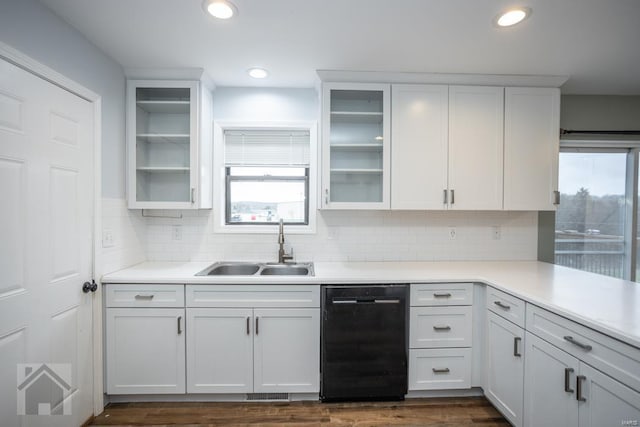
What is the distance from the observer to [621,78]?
2.35m

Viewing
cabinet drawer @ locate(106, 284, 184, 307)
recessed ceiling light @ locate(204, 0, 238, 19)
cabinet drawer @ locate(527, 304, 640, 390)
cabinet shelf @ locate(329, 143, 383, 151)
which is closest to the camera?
cabinet drawer @ locate(527, 304, 640, 390)

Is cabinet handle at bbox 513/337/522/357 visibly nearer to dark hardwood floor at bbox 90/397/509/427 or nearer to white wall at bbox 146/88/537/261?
dark hardwood floor at bbox 90/397/509/427

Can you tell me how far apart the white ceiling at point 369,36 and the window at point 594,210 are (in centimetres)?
74

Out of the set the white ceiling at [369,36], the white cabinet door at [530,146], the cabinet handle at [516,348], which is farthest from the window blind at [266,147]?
the cabinet handle at [516,348]

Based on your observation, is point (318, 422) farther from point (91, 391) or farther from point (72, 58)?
point (72, 58)

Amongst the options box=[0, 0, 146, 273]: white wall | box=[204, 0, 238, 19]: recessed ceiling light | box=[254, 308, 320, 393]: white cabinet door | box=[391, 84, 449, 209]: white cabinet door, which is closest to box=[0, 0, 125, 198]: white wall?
box=[0, 0, 146, 273]: white wall

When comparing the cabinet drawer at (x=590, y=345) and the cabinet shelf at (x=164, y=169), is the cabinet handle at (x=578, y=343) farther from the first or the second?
the cabinet shelf at (x=164, y=169)

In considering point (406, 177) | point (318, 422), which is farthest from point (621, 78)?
point (318, 422)

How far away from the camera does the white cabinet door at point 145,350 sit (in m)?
1.99

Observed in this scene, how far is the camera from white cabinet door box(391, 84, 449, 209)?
234 centimetres

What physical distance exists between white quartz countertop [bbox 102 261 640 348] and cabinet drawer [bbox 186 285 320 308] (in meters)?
0.05

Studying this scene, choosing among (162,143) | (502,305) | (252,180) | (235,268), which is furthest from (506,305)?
(162,143)

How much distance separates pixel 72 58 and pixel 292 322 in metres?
2.21

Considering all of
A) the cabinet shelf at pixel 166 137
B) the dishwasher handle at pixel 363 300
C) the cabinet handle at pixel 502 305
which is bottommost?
the dishwasher handle at pixel 363 300
